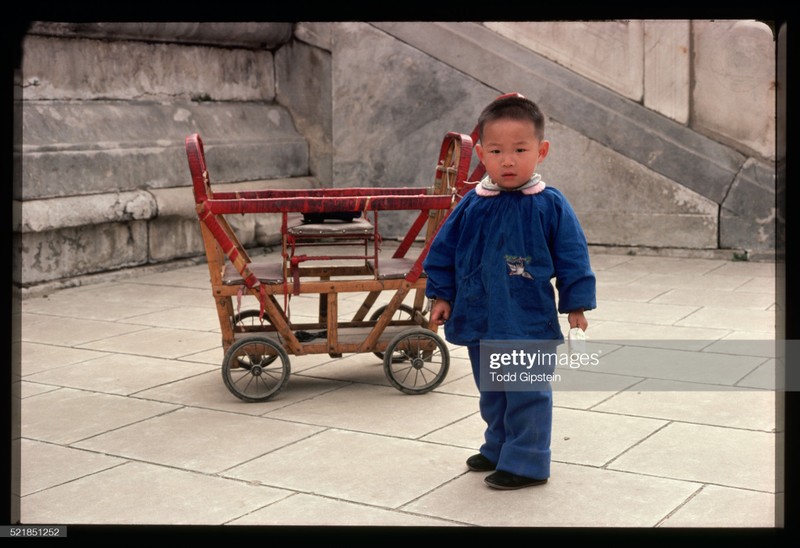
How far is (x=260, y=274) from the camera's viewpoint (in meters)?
5.05

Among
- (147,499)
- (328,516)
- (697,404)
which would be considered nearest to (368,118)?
(697,404)

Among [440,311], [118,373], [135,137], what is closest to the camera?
[440,311]

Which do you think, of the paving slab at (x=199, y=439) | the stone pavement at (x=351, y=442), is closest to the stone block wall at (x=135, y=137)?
the stone pavement at (x=351, y=442)

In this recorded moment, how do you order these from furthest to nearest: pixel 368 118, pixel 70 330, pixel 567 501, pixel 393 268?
pixel 368 118, pixel 70 330, pixel 393 268, pixel 567 501

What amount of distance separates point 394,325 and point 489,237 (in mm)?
1830

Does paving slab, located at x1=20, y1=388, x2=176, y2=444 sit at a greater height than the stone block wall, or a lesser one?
lesser

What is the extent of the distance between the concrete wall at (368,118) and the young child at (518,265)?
4689 mm

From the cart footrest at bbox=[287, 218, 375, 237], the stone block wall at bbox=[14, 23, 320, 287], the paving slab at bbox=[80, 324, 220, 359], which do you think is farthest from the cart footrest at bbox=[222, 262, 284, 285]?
the stone block wall at bbox=[14, 23, 320, 287]

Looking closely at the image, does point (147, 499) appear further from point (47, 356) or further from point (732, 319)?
point (732, 319)

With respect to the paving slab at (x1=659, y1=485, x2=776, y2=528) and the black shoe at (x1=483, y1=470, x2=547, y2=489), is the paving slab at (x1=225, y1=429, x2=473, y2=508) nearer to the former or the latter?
the black shoe at (x1=483, y1=470, x2=547, y2=489)

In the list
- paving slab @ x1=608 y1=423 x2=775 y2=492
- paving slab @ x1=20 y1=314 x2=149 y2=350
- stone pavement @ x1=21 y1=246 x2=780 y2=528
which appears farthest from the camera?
paving slab @ x1=20 y1=314 x2=149 y2=350

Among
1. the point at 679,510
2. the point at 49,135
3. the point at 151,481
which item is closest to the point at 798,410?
the point at 679,510

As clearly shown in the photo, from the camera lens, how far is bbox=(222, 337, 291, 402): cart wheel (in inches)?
190

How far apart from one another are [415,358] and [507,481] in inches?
55.5
